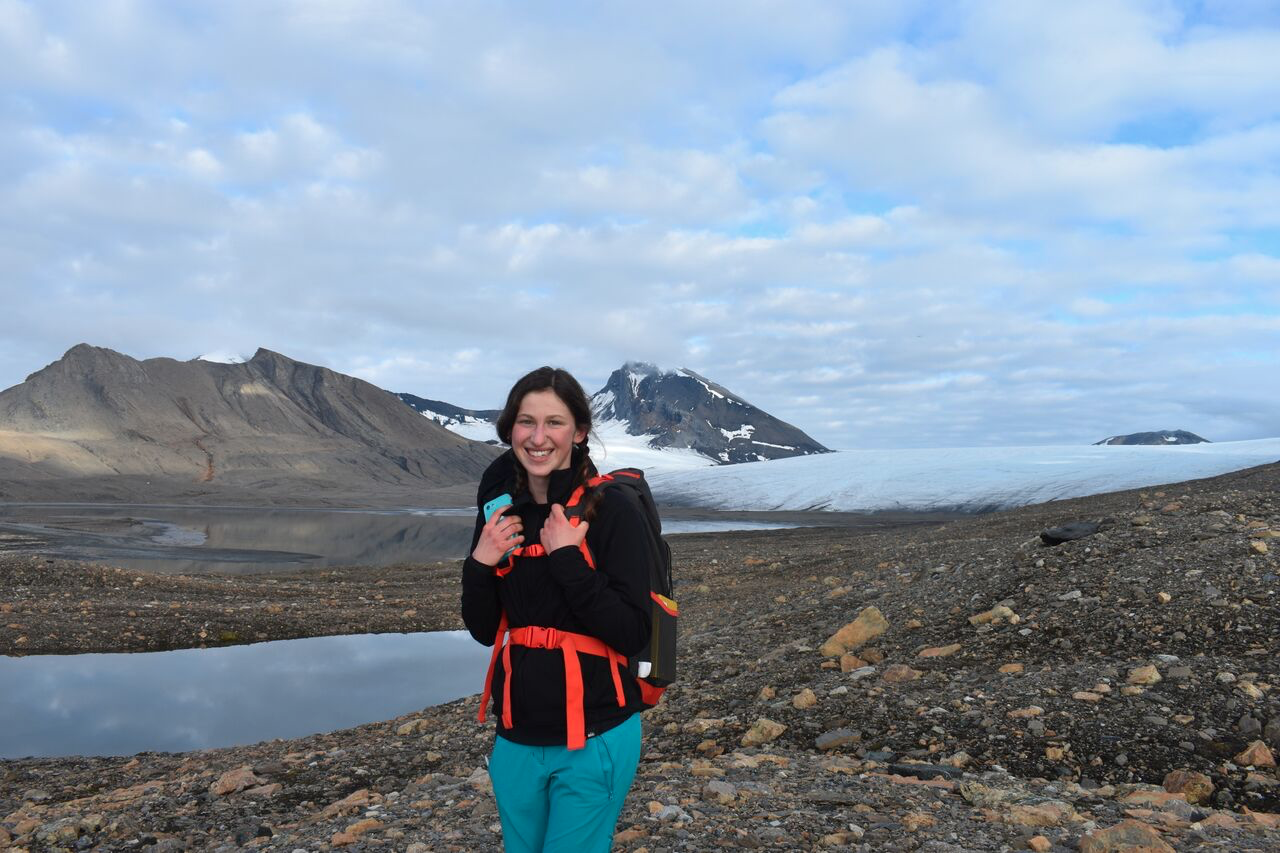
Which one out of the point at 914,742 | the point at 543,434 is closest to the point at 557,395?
the point at 543,434

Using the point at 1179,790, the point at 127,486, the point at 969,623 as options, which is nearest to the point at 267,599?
the point at 969,623

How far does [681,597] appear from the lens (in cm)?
1839

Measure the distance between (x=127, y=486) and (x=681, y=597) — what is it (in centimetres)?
10897

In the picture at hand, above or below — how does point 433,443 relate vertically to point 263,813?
above

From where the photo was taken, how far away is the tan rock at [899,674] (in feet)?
26.1

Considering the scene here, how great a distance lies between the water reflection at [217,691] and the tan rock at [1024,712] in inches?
272

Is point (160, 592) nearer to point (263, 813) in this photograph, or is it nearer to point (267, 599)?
point (267, 599)

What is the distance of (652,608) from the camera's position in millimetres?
2775

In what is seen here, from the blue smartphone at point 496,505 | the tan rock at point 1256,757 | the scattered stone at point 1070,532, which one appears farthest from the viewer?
the scattered stone at point 1070,532

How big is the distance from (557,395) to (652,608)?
0.77m

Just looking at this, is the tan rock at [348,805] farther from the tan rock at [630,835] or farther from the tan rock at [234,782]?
the tan rock at [630,835]

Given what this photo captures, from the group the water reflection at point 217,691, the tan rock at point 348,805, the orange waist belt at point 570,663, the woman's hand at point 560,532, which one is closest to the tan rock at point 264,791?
the tan rock at point 348,805

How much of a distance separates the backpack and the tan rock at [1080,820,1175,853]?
2662 mm

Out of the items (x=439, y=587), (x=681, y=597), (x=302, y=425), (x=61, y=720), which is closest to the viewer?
(x=61, y=720)
